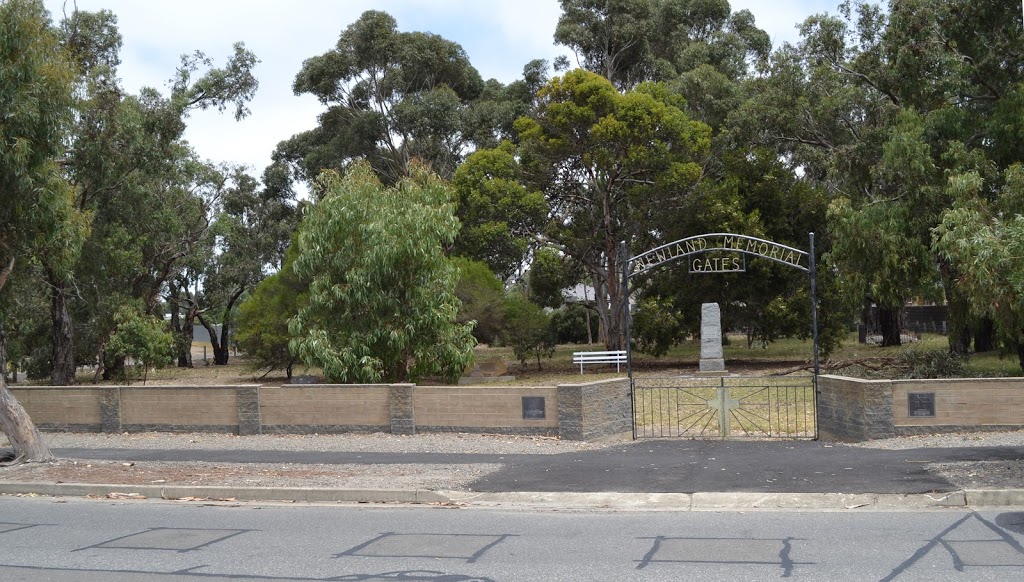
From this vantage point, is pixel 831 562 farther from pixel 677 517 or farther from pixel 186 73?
pixel 186 73

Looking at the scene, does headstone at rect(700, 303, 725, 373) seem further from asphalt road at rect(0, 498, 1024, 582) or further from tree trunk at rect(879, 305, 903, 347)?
asphalt road at rect(0, 498, 1024, 582)

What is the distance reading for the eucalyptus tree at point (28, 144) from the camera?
15.0 meters

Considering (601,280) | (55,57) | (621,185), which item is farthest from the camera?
(601,280)

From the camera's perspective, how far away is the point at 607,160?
37.1 metres

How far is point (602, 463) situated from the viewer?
43.1 ft

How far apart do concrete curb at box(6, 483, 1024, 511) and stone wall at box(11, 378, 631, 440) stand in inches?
187

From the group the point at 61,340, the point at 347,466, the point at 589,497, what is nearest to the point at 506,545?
the point at 589,497

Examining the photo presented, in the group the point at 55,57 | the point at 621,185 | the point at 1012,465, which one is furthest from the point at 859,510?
the point at 621,185

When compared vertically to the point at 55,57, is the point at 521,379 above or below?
below

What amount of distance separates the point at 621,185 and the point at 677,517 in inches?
1206

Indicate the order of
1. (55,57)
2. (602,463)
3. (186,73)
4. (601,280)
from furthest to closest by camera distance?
1. (601,280)
2. (186,73)
3. (55,57)
4. (602,463)

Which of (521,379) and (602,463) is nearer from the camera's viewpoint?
(602,463)

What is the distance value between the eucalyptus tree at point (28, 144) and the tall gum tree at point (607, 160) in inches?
910

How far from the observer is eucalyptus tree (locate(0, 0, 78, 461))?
1498 cm
